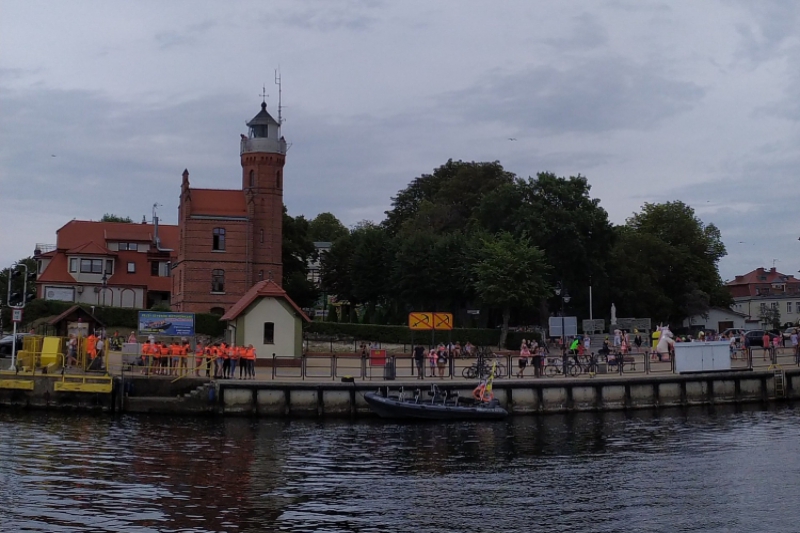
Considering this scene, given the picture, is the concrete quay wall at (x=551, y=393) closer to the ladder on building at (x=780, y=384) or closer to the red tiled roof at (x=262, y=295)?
the ladder on building at (x=780, y=384)

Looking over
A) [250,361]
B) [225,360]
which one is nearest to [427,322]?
[250,361]

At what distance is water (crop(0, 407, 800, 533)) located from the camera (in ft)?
71.8

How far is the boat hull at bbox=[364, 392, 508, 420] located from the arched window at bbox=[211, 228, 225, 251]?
38.0 meters

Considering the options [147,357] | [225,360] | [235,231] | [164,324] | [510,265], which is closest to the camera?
[225,360]

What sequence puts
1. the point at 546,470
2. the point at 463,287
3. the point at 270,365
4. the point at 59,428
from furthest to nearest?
1. the point at 463,287
2. the point at 270,365
3. the point at 59,428
4. the point at 546,470

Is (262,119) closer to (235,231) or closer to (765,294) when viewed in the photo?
(235,231)

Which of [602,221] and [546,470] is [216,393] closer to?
[546,470]

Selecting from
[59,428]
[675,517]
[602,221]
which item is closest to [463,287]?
[602,221]

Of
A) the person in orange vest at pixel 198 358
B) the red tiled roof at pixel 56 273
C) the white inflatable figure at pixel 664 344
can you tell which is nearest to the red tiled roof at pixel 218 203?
the red tiled roof at pixel 56 273

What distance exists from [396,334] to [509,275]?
1001cm

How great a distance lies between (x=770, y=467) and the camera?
2847cm

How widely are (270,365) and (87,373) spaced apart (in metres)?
9.77

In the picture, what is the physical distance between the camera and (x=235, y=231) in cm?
7562

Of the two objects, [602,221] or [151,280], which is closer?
[602,221]
